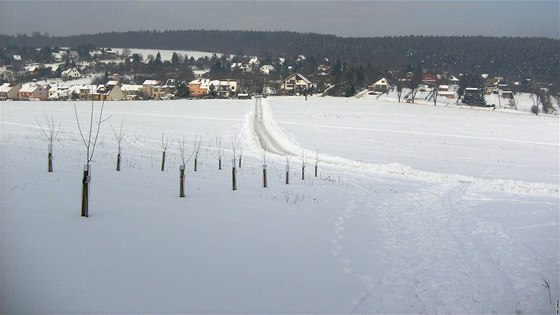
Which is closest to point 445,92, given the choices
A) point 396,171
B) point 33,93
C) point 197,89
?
point 197,89

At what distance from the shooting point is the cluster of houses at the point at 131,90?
10131 centimetres

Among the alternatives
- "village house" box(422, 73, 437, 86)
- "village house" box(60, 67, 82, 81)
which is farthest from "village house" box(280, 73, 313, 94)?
"village house" box(60, 67, 82, 81)

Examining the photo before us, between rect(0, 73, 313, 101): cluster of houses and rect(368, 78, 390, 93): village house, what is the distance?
1576cm

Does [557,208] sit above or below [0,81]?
below

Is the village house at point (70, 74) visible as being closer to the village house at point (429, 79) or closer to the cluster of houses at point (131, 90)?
the cluster of houses at point (131, 90)

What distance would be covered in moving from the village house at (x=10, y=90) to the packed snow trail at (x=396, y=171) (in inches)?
3146

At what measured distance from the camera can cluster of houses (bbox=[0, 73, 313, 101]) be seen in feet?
332

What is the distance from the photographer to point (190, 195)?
497 inches

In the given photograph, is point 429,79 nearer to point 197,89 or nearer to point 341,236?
point 197,89

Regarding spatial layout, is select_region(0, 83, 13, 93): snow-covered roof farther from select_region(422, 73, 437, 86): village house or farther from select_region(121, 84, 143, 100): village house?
select_region(422, 73, 437, 86): village house

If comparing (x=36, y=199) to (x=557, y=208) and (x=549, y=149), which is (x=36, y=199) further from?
(x=549, y=149)

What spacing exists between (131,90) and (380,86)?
204ft

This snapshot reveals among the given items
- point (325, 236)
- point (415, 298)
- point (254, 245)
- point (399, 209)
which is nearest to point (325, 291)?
point (415, 298)

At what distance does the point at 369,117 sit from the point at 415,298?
59041 millimetres
